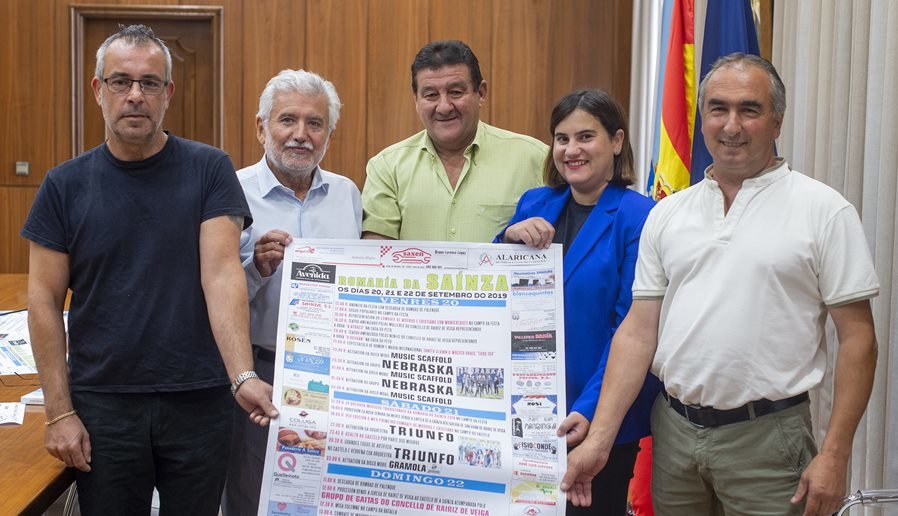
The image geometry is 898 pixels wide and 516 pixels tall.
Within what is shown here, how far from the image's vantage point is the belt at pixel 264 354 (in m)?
2.37

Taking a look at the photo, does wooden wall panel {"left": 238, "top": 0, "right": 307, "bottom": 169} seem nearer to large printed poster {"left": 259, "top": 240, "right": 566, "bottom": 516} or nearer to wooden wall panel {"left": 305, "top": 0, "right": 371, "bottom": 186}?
wooden wall panel {"left": 305, "top": 0, "right": 371, "bottom": 186}

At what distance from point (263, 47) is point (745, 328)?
208 inches

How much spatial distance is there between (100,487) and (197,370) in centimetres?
33

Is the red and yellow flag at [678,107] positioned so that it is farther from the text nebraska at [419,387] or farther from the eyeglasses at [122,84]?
the eyeglasses at [122,84]

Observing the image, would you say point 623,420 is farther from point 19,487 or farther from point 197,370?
point 19,487

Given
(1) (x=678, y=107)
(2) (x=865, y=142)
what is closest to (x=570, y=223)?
(2) (x=865, y=142)

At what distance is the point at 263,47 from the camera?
20.6 feet

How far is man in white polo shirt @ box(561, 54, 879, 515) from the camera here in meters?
1.66

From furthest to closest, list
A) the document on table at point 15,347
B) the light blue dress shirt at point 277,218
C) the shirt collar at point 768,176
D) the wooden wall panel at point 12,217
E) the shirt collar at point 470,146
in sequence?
the wooden wall panel at point 12,217, the document on table at point 15,347, the shirt collar at point 470,146, the light blue dress shirt at point 277,218, the shirt collar at point 768,176

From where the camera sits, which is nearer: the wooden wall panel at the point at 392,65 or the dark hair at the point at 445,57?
the dark hair at the point at 445,57

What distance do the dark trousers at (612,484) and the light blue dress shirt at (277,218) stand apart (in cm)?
97

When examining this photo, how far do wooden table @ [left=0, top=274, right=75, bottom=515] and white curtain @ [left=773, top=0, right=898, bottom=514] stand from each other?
207 centimetres

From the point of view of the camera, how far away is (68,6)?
6.30 meters

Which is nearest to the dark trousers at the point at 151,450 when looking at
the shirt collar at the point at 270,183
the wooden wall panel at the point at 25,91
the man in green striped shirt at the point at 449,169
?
the shirt collar at the point at 270,183
